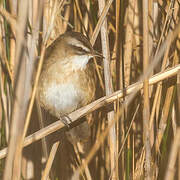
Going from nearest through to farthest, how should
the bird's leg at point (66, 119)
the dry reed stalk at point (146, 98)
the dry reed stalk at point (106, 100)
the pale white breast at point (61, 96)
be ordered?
the dry reed stalk at point (146, 98) < the dry reed stalk at point (106, 100) < the bird's leg at point (66, 119) < the pale white breast at point (61, 96)

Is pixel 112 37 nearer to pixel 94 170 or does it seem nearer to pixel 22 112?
pixel 94 170

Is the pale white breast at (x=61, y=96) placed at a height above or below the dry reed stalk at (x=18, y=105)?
below

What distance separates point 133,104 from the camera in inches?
76.0

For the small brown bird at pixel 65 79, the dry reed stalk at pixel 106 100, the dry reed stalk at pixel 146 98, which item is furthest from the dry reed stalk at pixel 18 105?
the small brown bird at pixel 65 79

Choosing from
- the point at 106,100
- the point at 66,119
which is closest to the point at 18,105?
the point at 106,100

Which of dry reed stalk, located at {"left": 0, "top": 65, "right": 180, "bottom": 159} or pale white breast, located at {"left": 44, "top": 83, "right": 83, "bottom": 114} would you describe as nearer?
dry reed stalk, located at {"left": 0, "top": 65, "right": 180, "bottom": 159}

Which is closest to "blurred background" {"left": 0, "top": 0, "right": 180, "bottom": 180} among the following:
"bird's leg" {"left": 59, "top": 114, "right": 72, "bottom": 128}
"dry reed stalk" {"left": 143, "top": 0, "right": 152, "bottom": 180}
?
"dry reed stalk" {"left": 143, "top": 0, "right": 152, "bottom": 180}

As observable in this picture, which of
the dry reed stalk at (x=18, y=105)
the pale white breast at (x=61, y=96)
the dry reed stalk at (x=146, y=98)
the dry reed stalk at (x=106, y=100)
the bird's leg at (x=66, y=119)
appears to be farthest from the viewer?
the pale white breast at (x=61, y=96)

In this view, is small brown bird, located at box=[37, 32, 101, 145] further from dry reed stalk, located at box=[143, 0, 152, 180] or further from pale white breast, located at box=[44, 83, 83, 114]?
dry reed stalk, located at box=[143, 0, 152, 180]

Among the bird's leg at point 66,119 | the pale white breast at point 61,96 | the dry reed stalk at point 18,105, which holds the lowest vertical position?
the bird's leg at point 66,119

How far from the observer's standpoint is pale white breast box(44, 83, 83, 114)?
6.15 ft

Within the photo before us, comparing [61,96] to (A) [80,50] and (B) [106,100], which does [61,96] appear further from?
(B) [106,100]

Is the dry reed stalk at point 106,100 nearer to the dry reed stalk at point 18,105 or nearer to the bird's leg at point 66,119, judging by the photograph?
the bird's leg at point 66,119

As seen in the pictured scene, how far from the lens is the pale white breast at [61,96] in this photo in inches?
73.7
